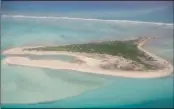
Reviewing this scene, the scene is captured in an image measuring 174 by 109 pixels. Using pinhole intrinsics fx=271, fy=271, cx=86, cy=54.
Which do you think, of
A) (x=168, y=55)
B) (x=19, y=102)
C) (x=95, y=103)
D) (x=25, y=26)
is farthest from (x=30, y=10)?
(x=168, y=55)

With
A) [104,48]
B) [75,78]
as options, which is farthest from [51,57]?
[104,48]

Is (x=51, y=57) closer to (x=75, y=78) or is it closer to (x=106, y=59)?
(x=75, y=78)

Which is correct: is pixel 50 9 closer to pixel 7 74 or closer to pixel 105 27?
pixel 105 27

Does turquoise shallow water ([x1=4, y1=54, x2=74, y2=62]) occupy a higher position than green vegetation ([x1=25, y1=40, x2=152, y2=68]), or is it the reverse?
green vegetation ([x1=25, y1=40, x2=152, y2=68])

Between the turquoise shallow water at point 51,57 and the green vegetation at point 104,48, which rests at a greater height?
the green vegetation at point 104,48
